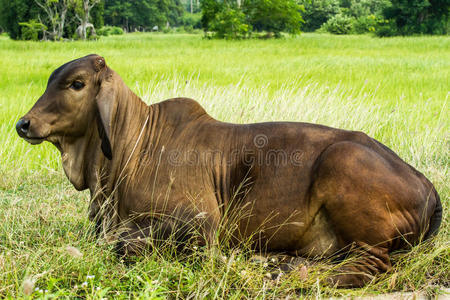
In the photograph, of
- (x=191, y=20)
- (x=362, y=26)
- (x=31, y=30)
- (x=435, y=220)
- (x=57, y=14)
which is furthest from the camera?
(x=191, y=20)

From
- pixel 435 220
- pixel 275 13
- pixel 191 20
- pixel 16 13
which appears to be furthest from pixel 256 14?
pixel 191 20

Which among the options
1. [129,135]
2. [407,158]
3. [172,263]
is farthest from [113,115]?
[407,158]

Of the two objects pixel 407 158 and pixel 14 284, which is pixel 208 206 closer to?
pixel 14 284

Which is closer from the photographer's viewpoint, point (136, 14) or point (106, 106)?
point (106, 106)

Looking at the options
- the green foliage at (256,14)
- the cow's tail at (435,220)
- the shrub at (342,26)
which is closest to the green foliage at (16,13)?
the green foliage at (256,14)

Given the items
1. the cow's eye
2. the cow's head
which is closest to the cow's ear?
the cow's head

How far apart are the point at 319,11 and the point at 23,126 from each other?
6174 centimetres

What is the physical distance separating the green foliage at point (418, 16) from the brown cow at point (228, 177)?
1672 inches

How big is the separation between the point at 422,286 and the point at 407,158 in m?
2.66

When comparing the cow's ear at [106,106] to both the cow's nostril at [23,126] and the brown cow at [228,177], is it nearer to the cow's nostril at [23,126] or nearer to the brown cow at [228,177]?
the brown cow at [228,177]

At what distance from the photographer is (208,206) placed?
316 centimetres

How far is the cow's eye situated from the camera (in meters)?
3.20

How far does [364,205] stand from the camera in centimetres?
291

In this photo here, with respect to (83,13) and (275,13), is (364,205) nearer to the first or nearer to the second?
(275,13)
